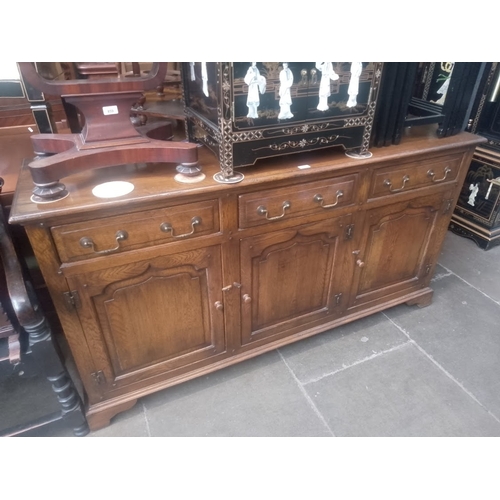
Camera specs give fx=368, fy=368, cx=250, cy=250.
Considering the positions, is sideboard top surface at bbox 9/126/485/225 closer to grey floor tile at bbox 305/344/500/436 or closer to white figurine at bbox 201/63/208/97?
white figurine at bbox 201/63/208/97

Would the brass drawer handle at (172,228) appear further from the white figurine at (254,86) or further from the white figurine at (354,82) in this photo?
the white figurine at (354,82)

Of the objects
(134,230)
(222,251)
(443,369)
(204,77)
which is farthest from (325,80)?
(443,369)

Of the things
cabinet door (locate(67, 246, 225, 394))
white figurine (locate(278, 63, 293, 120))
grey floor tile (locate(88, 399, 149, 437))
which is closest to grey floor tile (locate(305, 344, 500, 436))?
cabinet door (locate(67, 246, 225, 394))

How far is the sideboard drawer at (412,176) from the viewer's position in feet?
4.52

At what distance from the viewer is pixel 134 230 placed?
1048mm

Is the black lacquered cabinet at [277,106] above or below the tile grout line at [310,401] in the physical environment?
above

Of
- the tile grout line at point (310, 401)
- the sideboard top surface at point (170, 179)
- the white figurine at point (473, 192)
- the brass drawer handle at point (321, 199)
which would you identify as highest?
the sideboard top surface at point (170, 179)

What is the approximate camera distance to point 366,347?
172 cm

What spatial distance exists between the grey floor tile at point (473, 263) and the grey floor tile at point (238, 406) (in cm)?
131

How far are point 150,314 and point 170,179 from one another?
46 cm

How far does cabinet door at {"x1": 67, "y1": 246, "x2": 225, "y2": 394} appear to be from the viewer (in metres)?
1.12

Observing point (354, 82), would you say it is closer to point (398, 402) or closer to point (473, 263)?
point (398, 402)

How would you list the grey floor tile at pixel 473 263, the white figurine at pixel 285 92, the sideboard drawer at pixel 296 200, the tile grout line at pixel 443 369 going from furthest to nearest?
the grey floor tile at pixel 473 263 → the tile grout line at pixel 443 369 → the sideboard drawer at pixel 296 200 → the white figurine at pixel 285 92

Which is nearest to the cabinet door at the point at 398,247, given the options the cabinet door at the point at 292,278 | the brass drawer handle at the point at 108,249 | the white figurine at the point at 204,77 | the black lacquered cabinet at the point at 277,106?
the cabinet door at the point at 292,278
